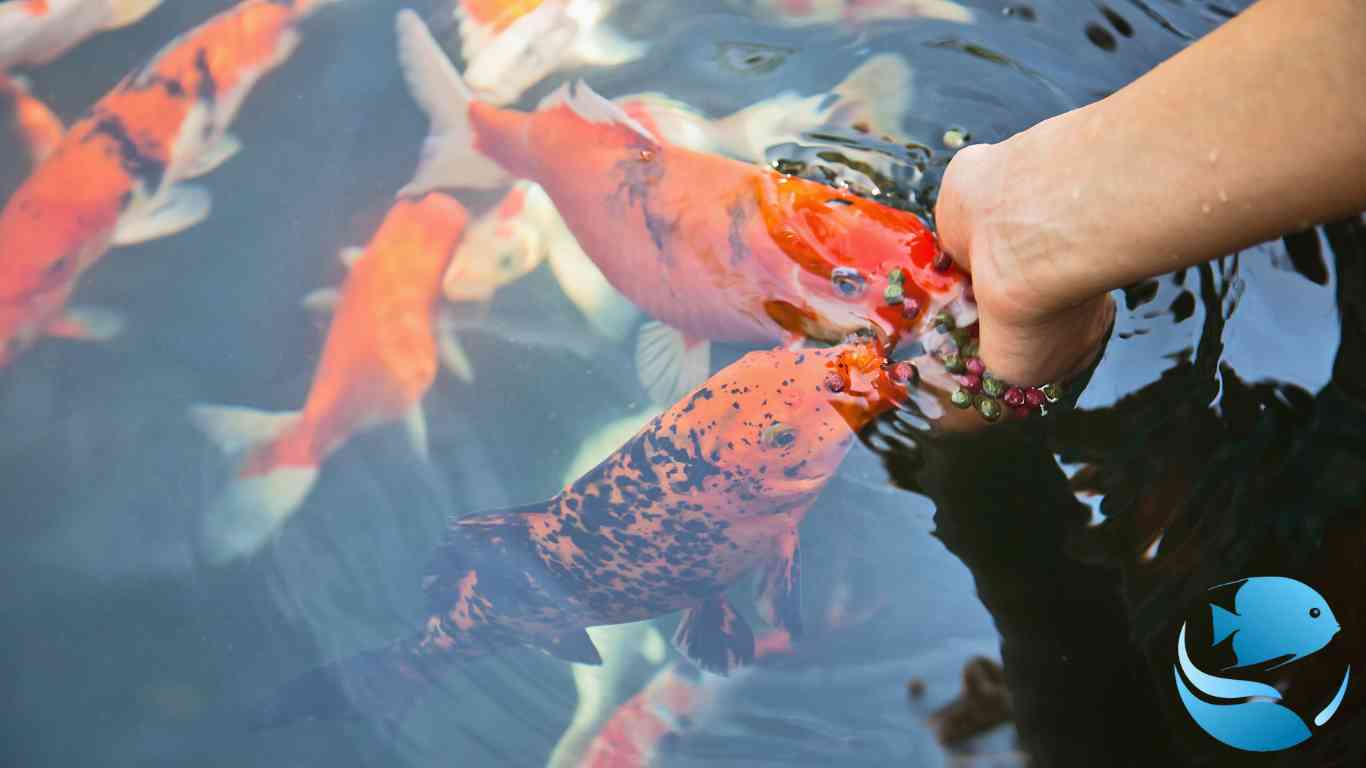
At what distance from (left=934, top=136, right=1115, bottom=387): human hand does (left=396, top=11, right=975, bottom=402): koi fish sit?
0.14 meters

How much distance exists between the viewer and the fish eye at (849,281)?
191 centimetres

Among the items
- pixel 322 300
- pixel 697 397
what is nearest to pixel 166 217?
pixel 322 300

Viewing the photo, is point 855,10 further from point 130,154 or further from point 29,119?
point 29,119

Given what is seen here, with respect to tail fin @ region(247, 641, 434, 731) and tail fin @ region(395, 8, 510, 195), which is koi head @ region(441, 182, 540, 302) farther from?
tail fin @ region(247, 641, 434, 731)

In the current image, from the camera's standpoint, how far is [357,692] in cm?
212

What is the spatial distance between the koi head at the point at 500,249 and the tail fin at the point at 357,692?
0.85 m

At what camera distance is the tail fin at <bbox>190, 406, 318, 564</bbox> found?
2.24 m

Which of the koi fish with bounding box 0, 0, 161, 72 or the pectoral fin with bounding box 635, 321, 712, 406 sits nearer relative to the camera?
the pectoral fin with bounding box 635, 321, 712, 406

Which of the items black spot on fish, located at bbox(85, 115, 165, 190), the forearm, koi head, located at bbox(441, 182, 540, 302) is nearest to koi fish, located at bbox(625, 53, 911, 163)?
koi head, located at bbox(441, 182, 540, 302)

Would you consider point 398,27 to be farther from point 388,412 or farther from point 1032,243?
point 1032,243

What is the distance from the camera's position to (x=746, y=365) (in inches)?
77.1

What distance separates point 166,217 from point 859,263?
176cm

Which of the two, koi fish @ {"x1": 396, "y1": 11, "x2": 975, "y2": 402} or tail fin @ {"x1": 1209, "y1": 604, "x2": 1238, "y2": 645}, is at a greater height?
koi fish @ {"x1": 396, "y1": 11, "x2": 975, "y2": 402}

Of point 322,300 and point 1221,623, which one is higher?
point 322,300
